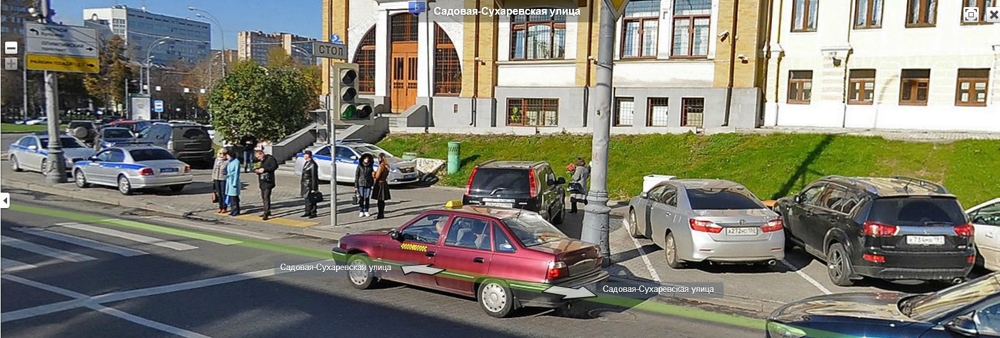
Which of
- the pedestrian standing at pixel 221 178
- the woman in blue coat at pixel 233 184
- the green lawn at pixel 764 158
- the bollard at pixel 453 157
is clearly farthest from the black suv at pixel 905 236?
the bollard at pixel 453 157

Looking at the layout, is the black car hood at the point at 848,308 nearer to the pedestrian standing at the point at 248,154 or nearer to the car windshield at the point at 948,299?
the car windshield at the point at 948,299

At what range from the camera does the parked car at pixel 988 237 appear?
9852mm

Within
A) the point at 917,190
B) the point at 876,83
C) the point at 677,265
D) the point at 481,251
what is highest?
the point at 876,83

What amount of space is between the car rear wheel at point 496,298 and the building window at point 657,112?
1977cm

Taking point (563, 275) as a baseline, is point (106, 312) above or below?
below

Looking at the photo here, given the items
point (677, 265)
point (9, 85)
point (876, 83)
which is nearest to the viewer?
point (677, 265)

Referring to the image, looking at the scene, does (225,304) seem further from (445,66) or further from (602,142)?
(445,66)

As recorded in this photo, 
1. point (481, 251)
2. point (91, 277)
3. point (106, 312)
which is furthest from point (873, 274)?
point (91, 277)

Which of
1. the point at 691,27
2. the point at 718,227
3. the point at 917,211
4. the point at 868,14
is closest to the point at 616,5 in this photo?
the point at 718,227

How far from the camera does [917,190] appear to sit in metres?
9.39

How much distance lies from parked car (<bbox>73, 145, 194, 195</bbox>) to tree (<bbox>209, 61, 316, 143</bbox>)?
30.3ft

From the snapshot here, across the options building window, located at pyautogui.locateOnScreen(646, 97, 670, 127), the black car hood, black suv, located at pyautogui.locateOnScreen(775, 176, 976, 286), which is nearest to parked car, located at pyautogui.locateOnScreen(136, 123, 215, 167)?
building window, located at pyautogui.locateOnScreen(646, 97, 670, 127)

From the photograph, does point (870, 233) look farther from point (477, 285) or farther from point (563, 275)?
point (477, 285)

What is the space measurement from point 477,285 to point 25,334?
15.1 feet
